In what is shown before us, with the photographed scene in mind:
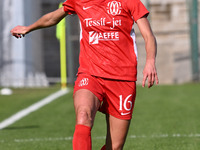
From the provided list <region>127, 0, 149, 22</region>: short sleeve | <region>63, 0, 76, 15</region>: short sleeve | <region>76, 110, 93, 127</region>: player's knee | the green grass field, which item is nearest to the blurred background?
the green grass field

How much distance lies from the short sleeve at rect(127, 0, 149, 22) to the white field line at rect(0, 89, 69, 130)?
443 centimetres

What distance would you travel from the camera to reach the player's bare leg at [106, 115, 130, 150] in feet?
15.9

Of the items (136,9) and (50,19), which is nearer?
(136,9)

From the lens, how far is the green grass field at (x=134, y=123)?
6.66m

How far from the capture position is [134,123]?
8562mm

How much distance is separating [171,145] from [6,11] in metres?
9.10

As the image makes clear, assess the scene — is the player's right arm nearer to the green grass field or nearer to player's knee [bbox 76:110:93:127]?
player's knee [bbox 76:110:93:127]

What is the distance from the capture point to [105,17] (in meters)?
4.75

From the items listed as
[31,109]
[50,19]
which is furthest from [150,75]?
[31,109]

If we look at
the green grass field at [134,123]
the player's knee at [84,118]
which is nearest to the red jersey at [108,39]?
the player's knee at [84,118]

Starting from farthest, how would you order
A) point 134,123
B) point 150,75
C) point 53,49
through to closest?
point 53,49
point 134,123
point 150,75

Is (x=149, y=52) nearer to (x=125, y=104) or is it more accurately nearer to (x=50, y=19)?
(x=125, y=104)

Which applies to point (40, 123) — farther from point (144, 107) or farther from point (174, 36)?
point (174, 36)

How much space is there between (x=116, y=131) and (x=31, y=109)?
5921 mm
